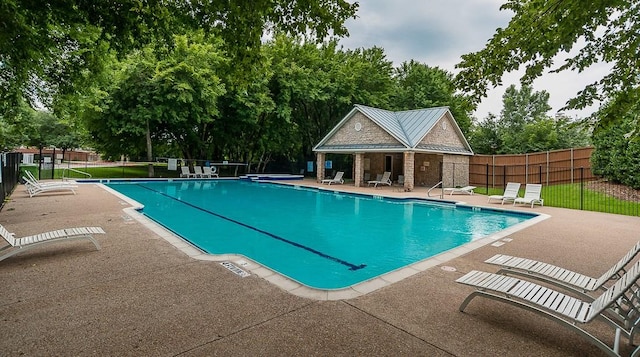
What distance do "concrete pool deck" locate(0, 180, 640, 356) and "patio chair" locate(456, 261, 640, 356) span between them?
269 mm

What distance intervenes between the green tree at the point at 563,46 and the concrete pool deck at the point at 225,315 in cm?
269

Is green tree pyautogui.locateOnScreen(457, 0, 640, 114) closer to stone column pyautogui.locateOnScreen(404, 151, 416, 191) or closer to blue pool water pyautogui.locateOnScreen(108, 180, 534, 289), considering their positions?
blue pool water pyautogui.locateOnScreen(108, 180, 534, 289)

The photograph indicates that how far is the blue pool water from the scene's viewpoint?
6.62 meters

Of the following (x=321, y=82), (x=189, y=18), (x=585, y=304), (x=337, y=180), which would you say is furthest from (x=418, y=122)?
(x=585, y=304)

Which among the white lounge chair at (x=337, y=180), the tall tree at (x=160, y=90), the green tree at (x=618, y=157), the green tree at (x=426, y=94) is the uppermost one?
the green tree at (x=426, y=94)

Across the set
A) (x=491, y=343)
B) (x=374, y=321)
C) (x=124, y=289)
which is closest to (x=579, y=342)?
(x=491, y=343)

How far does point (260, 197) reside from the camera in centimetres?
1639

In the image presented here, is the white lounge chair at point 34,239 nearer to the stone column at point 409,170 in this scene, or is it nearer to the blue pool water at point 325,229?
the blue pool water at point 325,229

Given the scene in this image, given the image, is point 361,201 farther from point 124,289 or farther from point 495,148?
point 495,148

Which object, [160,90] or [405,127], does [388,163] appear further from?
[160,90]

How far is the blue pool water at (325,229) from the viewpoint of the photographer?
662 cm

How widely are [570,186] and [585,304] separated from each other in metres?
17.6

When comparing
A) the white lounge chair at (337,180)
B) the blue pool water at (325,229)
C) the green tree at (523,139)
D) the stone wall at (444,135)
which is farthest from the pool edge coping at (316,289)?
the green tree at (523,139)

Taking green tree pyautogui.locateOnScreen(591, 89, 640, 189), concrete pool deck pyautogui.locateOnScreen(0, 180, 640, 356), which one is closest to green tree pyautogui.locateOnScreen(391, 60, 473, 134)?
green tree pyautogui.locateOnScreen(591, 89, 640, 189)
